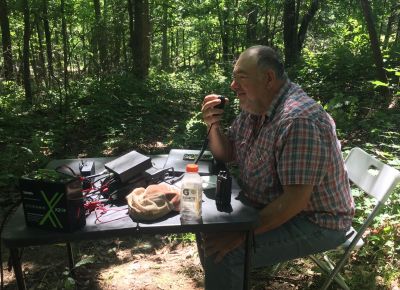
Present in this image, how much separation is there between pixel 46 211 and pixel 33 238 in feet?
0.40

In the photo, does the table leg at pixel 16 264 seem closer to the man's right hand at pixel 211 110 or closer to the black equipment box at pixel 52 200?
the black equipment box at pixel 52 200

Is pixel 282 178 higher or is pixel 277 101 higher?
pixel 277 101

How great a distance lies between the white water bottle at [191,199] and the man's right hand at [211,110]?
0.75m

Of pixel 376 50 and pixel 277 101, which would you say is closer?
pixel 277 101

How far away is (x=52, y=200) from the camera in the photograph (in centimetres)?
153

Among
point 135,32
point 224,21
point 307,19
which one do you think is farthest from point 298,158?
point 224,21

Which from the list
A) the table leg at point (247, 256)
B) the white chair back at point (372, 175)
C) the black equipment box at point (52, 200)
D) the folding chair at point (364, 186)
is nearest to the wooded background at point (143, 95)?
the folding chair at point (364, 186)

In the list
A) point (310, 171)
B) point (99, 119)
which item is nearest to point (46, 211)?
point (310, 171)

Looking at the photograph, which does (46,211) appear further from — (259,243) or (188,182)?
(259,243)

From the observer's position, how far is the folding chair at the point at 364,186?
6.99ft

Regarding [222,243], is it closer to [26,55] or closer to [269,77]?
[269,77]

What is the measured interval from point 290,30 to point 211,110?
382 inches

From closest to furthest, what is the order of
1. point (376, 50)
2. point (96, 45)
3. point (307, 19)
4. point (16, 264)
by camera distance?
point (16, 264), point (376, 50), point (96, 45), point (307, 19)

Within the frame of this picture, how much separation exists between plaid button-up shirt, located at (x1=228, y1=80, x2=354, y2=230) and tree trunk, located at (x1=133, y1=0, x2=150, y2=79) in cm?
992
